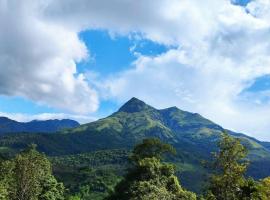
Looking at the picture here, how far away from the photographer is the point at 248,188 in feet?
296

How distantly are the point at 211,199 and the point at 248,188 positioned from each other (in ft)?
133

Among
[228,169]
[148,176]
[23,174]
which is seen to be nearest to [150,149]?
[148,176]

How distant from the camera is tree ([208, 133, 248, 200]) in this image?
49.6 meters

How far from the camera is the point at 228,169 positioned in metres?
50.1

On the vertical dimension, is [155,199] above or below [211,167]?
below

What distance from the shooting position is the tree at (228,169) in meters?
49.6

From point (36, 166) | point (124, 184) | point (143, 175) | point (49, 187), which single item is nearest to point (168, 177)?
point (143, 175)

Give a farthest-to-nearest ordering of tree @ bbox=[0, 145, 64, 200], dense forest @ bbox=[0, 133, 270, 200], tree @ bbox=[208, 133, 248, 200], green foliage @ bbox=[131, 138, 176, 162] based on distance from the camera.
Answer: green foliage @ bbox=[131, 138, 176, 162]
tree @ bbox=[0, 145, 64, 200]
dense forest @ bbox=[0, 133, 270, 200]
tree @ bbox=[208, 133, 248, 200]

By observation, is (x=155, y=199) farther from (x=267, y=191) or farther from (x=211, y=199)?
(x=267, y=191)

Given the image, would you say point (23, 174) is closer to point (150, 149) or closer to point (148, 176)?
point (148, 176)

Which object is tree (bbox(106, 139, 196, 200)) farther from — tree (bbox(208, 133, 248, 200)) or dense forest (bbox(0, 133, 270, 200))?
A: tree (bbox(208, 133, 248, 200))

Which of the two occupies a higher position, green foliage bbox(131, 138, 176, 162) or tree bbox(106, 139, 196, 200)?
green foliage bbox(131, 138, 176, 162)

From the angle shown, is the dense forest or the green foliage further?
the green foliage

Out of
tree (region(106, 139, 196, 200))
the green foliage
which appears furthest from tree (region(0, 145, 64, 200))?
the green foliage
